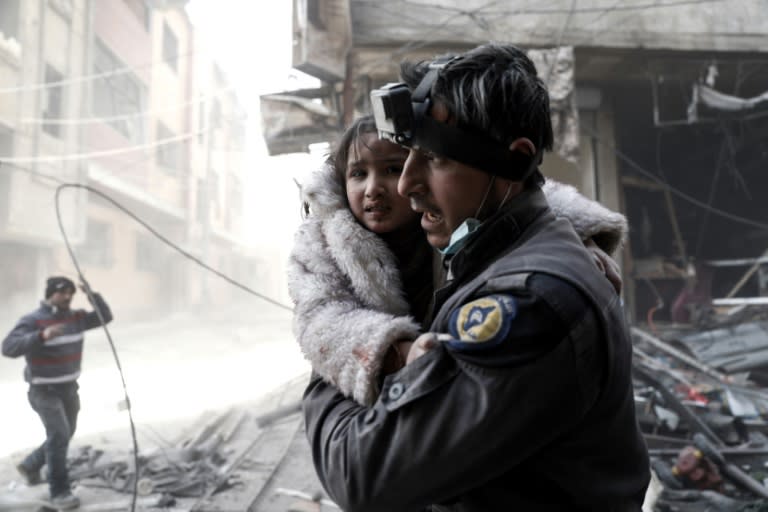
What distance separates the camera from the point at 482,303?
881mm

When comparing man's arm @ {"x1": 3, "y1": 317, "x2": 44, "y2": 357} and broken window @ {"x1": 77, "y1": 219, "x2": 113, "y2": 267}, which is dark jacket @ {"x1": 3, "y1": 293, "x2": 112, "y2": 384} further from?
broken window @ {"x1": 77, "y1": 219, "x2": 113, "y2": 267}

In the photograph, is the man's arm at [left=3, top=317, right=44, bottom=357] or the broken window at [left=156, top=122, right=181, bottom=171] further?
the broken window at [left=156, top=122, right=181, bottom=171]

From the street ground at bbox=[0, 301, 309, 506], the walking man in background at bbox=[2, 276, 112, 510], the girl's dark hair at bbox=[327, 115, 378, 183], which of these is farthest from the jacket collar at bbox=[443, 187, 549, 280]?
the walking man in background at bbox=[2, 276, 112, 510]

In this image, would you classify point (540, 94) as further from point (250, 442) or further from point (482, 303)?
point (250, 442)

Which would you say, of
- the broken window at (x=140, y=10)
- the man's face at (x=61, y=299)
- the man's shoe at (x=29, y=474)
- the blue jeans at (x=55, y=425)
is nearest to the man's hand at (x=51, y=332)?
the man's face at (x=61, y=299)

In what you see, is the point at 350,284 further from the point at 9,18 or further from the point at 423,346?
the point at 9,18

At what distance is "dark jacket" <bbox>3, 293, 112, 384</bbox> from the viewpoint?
576cm

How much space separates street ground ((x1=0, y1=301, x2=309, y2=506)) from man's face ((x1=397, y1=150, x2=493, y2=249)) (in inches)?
201

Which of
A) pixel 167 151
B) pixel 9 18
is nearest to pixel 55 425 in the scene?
pixel 9 18

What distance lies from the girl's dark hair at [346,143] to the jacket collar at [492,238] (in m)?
0.91

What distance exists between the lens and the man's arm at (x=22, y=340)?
570 cm

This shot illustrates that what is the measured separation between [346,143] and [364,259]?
640 mm

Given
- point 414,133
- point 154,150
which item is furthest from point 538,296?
point 154,150

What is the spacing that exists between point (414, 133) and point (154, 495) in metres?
6.18
